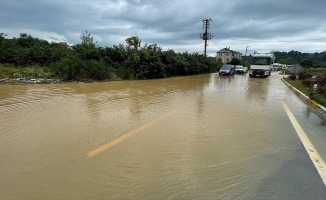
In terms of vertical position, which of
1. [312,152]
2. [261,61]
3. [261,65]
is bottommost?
[312,152]

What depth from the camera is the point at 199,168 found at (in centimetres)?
354

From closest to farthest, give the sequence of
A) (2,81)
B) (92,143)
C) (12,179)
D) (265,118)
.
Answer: (12,179)
(92,143)
(265,118)
(2,81)

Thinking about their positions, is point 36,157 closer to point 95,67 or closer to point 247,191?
point 247,191

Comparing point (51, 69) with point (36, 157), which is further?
point (51, 69)

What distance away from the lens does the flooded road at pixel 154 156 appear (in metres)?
2.92

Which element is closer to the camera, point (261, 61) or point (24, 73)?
point (24, 73)

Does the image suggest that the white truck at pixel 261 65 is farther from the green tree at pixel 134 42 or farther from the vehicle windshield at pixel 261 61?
the green tree at pixel 134 42

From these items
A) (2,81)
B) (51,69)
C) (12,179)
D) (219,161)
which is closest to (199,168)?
(219,161)

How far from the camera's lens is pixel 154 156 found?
12.9ft

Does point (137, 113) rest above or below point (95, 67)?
below

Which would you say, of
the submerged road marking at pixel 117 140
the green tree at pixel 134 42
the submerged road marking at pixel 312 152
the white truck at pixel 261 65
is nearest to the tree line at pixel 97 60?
the green tree at pixel 134 42

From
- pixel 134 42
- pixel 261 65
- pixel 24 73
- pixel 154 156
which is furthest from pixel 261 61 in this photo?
pixel 154 156

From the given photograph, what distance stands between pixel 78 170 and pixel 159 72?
841 inches

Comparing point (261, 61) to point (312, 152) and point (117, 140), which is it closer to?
point (312, 152)
